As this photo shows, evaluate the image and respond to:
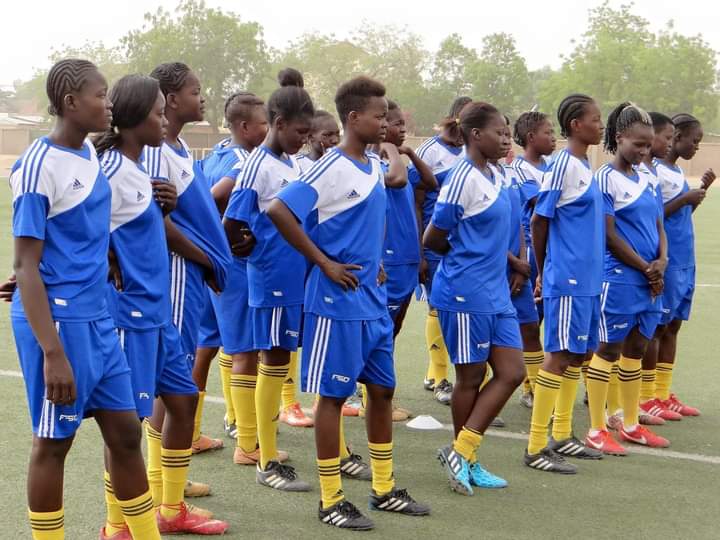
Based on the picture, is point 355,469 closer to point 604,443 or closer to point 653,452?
point 604,443

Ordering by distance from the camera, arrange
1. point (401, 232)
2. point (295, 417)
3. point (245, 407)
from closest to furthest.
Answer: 1. point (245, 407)
2. point (295, 417)
3. point (401, 232)

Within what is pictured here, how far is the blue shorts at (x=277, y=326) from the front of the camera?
18.4 ft

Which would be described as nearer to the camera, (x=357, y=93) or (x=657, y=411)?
(x=357, y=93)

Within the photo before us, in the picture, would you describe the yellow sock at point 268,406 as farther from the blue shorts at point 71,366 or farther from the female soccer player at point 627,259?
the female soccer player at point 627,259

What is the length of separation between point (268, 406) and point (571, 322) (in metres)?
1.78

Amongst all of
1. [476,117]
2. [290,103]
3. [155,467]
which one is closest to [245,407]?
[155,467]

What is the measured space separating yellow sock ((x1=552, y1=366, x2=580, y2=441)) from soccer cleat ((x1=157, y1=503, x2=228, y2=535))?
2332mm

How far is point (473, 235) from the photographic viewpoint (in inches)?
216

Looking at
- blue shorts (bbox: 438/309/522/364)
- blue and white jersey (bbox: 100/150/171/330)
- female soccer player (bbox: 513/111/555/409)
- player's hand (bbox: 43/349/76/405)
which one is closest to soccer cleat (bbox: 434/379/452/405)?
female soccer player (bbox: 513/111/555/409)

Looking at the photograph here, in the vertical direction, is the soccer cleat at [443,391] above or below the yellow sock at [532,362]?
below

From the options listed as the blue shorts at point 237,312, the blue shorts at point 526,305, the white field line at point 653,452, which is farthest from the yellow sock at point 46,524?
the blue shorts at point 526,305

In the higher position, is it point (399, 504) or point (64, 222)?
point (64, 222)

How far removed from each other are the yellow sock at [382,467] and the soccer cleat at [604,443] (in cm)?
172

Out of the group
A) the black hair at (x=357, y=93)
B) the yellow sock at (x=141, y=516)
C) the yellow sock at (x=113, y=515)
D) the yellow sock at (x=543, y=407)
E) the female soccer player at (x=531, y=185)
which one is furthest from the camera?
the female soccer player at (x=531, y=185)
